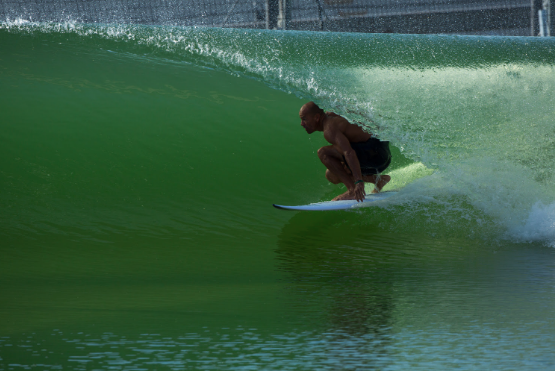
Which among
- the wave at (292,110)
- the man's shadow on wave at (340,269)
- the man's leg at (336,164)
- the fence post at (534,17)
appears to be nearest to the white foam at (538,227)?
the wave at (292,110)

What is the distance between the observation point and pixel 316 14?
25.6 ft

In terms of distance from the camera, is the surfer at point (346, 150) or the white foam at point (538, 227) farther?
the surfer at point (346, 150)

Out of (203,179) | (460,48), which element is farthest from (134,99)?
(460,48)

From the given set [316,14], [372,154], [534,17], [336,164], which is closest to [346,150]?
[336,164]

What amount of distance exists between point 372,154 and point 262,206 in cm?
85

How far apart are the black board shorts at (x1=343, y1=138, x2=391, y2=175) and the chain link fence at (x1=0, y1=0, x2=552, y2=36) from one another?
3.69 meters

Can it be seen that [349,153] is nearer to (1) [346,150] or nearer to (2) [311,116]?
(1) [346,150]

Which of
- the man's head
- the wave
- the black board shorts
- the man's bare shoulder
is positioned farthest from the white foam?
the man's head

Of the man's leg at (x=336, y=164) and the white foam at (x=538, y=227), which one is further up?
the man's leg at (x=336, y=164)

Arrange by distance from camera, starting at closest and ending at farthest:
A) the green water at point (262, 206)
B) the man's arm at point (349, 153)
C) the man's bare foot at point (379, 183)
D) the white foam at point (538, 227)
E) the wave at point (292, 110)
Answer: the green water at point (262, 206) → the white foam at point (538, 227) → the man's arm at point (349, 153) → the wave at point (292, 110) → the man's bare foot at point (379, 183)

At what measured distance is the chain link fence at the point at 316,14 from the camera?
712cm

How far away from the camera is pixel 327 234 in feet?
12.6

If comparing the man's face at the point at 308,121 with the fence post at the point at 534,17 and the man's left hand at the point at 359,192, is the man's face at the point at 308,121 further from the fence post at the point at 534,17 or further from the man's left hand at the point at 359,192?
the fence post at the point at 534,17

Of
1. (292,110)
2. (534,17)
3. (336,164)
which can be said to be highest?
(534,17)
